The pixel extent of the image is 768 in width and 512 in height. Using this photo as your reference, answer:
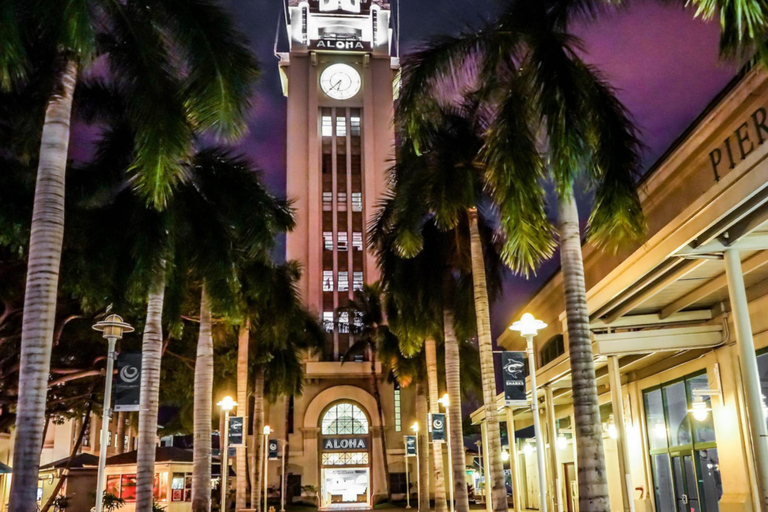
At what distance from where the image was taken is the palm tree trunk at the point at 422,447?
39003 mm

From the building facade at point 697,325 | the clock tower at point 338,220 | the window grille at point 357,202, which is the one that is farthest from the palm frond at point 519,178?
the window grille at point 357,202

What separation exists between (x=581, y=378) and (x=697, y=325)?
20.8 feet

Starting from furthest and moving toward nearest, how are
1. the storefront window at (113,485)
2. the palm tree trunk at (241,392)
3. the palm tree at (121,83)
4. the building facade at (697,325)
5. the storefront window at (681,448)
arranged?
the storefront window at (113,485) < the palm tree trunk at (241,392) < the storefront window at (681,448) < the palm tree at (121,83) < the building facade at (697,325)

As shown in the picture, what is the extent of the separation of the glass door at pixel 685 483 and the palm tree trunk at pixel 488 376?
16.0ft

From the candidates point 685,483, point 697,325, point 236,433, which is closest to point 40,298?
point 697,325

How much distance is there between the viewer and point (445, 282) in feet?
82.1

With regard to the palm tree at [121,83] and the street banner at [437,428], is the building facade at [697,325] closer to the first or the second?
the street banner at [437,428]

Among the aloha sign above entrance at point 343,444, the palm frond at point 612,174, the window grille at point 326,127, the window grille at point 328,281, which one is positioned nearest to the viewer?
the palm frond at point 612,174

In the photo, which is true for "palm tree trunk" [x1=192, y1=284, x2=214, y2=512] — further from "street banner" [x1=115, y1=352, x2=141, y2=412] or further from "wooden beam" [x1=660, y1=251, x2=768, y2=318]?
"wooden beam" [x1=660, y1=251, x2=768, y2=318]

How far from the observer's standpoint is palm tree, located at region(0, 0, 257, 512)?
12062 mm

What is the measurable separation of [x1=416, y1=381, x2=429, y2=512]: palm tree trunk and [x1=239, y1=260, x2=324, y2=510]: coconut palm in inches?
300

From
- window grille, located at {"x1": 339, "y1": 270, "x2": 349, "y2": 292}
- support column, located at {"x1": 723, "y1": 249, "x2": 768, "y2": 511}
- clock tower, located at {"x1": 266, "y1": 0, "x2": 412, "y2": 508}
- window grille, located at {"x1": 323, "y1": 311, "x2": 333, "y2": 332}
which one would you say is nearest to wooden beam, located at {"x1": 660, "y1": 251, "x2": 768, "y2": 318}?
support column, located at {"x1": 723, "y1": 249, "x2": 768, "y2": 511}

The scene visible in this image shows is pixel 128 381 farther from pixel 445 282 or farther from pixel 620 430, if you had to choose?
pixel 445 282

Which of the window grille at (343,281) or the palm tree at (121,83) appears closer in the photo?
the palm tree at (121,83)
